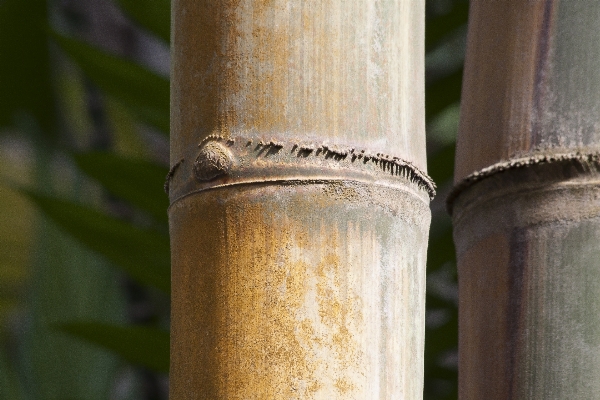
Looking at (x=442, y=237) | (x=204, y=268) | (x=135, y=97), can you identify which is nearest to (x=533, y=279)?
(x=204, y=268)

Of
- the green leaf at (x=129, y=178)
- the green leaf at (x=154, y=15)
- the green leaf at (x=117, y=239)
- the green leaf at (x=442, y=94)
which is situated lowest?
the green leaf at (x=117, y=239)

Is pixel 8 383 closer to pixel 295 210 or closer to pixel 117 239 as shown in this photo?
pixel 117 239

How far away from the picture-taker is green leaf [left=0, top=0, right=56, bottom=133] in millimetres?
1968

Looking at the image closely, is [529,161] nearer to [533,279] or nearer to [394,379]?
[533,279]

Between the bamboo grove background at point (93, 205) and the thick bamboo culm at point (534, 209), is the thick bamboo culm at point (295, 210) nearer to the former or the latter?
the thick bamboo culm at point (534, 209)

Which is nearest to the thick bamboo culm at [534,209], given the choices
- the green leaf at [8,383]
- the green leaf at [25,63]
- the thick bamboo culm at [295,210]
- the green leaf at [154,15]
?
the thick bamboo culm at [295,210]

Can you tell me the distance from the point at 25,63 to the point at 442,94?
33.3 inches

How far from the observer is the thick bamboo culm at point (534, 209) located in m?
0.58

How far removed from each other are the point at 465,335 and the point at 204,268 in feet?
0.73

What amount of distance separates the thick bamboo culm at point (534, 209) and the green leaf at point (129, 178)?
3.77 feet

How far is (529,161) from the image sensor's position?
23.4 inches

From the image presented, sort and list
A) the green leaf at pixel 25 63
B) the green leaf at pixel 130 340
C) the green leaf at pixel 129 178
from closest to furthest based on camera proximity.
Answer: the green leaf at pixel 130 340 < the green leaf at pixel 129 178 < the green leaf at pixel 25 63

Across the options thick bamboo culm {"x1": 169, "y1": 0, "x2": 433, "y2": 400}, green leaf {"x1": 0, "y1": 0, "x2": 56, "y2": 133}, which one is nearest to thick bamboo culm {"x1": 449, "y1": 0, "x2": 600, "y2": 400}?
thick bamboo culm {"x1": 169, "y1": 0, "x2": 433, "y2": 400}

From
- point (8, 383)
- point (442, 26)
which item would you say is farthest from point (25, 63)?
point (442, 26)
